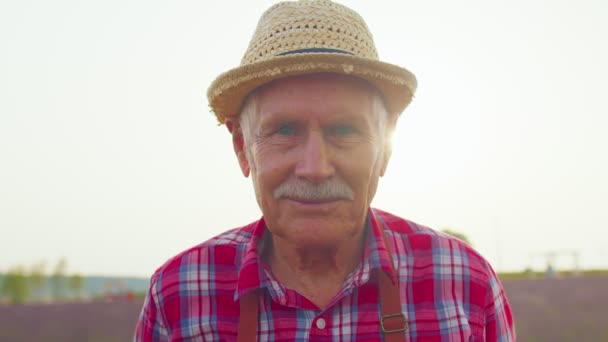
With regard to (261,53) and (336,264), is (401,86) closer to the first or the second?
(261,53)

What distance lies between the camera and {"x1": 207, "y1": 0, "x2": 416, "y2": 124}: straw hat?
220 centimetres

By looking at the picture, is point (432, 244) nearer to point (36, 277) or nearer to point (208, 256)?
point (208, 256)

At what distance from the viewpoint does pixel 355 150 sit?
2254 millimetres

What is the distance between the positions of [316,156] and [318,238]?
1.11ft

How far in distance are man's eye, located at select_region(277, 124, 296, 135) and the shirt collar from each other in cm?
58

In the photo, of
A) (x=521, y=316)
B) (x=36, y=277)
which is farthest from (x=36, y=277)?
(x=521, y=316)

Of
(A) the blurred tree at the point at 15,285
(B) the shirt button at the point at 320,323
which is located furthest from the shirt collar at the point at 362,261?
(A) the blurred tree at the point at 15,285

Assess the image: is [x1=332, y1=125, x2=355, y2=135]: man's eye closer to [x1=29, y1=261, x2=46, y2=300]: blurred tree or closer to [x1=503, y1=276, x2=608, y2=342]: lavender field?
[x1=503, y1=276, x2=608, y2=342]: lavender field

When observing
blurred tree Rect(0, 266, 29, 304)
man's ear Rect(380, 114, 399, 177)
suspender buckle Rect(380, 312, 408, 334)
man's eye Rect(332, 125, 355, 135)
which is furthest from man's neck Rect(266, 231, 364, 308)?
blurred tree Rect(0, 266, 29, 304)

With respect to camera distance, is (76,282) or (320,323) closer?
(320,323)

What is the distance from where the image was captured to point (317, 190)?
7.20ft

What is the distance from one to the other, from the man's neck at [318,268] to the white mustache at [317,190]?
281 mm

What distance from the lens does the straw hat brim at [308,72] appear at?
7.17 ft

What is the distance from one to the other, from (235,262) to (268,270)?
0.24m
